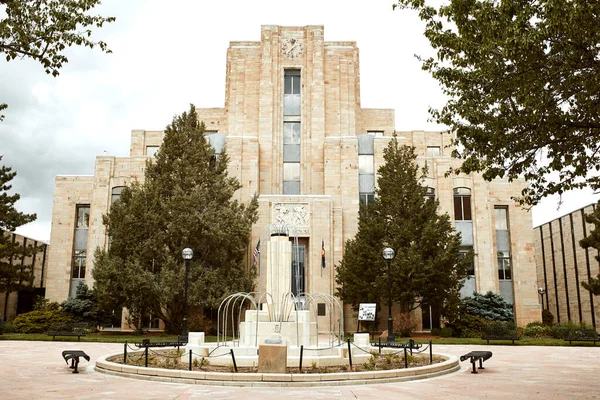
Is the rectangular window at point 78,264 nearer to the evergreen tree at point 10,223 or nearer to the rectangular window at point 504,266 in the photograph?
the evergreen tree at point 10,223

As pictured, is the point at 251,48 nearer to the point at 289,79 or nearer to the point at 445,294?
the point at 289,79

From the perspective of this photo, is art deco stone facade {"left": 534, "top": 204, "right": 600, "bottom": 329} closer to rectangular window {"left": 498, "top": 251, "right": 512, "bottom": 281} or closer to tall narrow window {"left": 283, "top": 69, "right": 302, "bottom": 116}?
rectangular window {"left": 498, "top": 251, "right": 512, "bottom": 281}

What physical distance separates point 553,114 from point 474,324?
23056mm

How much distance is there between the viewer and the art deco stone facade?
43.1 m

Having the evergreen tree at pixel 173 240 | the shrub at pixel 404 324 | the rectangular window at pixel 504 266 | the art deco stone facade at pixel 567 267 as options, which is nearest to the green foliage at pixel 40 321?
the evergreen tree at pixel 173 240

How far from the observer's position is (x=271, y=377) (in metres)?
11.9

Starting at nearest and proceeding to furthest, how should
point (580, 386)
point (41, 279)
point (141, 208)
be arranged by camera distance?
point (580, 386), point (141, 208), point (41, 279)

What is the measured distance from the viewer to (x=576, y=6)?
929 cm

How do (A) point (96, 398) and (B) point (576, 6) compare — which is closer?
(B) point (576, 6)

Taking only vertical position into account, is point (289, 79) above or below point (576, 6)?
above

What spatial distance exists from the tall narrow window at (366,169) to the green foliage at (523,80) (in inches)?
1023

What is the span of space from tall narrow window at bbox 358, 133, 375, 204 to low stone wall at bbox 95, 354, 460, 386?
27.0 m

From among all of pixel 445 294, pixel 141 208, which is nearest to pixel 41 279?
pixel 141 208

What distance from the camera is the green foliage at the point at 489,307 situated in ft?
114
